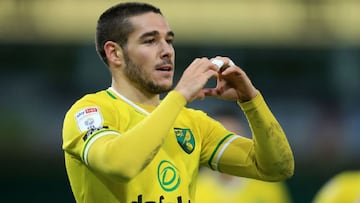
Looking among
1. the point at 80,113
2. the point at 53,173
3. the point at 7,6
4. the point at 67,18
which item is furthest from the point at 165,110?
the point at 67,18

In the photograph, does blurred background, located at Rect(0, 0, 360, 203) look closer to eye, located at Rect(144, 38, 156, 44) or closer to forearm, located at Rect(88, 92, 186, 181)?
eye, located at Rect(144, 38, 156, 44)

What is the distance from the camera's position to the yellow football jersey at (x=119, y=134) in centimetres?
372

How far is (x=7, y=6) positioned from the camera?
11766 millimetres

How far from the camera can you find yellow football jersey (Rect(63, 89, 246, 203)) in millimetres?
3719

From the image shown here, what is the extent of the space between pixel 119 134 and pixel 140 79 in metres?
0.40

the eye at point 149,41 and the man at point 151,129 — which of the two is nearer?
the man at point 151,129

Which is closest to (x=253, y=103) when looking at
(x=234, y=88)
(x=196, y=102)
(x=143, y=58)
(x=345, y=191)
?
(x=234, y=88)

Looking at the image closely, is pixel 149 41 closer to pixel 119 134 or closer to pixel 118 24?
pixel 118 24

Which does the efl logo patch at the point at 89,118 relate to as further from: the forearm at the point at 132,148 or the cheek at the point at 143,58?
the cheek at the point at 143,58

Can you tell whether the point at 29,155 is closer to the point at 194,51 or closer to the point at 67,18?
the point at 194,51

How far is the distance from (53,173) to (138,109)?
5.56 metres

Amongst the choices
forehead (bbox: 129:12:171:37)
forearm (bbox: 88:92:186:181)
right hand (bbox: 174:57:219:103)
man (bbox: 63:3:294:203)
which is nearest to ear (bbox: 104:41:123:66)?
man (bbox: 63:3:294:203)

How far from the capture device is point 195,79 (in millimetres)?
3684

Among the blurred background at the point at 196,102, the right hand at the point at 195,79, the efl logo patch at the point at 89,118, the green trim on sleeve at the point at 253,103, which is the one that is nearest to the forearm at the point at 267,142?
the green trim on sleeve at the point at 253,103
